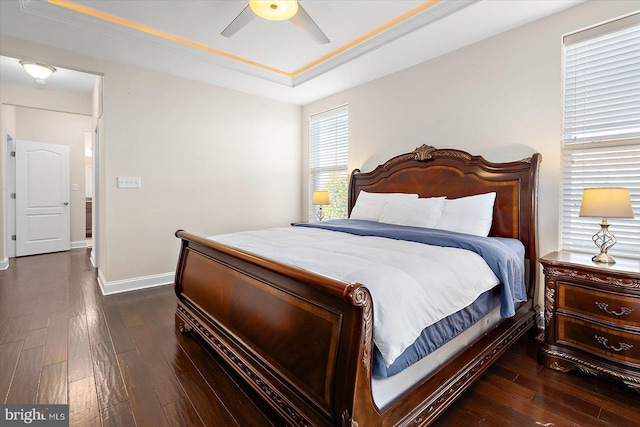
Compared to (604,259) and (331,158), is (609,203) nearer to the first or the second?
(604,259)

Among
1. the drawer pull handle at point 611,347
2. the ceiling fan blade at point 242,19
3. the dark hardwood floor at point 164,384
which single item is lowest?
the dark hardwood floor at point 164,384

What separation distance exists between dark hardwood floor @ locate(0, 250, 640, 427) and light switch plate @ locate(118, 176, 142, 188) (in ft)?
4.80

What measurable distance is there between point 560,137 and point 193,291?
3208 millimetres

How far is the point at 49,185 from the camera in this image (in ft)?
18.6

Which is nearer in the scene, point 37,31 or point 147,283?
point 37,31

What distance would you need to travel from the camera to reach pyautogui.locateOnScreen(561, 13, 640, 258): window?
2.23 metres

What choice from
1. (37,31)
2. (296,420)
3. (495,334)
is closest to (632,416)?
(495,334)

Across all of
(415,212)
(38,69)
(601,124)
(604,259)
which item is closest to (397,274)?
(604,259)

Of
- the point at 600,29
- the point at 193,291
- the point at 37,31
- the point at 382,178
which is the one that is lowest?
the point at 193,291

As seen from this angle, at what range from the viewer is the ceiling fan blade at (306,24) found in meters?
2.27

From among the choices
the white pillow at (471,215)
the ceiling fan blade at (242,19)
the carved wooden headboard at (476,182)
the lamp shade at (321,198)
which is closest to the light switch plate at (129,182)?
the ceiling fan blade at (242,19)

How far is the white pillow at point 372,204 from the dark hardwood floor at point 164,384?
1.68 metres

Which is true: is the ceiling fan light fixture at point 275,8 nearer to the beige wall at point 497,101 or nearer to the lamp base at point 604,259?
the beige wall at point 497,101

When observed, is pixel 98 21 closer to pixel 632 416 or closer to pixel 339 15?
pixel 339 15
